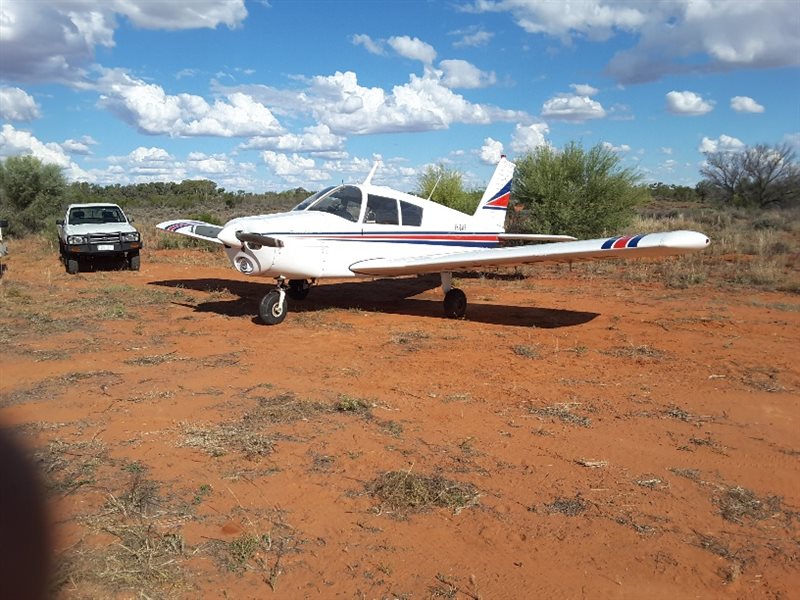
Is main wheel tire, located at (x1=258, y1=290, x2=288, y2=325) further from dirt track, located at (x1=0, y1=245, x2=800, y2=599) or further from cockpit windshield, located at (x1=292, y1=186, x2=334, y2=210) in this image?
cockpit windshield, located at (x1=292, y1=186, x2=334, y2=210)

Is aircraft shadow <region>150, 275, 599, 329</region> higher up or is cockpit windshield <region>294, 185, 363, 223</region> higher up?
cockpit windshield <region>294, 185, 363, 223</region>

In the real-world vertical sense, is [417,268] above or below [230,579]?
above

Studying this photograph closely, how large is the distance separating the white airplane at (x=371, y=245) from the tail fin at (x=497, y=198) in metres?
1.00

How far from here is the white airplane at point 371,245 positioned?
8.56 m

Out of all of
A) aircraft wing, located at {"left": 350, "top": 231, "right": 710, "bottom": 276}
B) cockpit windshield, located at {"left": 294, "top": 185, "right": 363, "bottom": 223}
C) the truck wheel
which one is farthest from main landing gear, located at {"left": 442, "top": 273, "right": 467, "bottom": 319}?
the truck wheel

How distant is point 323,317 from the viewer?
10477 millimetres

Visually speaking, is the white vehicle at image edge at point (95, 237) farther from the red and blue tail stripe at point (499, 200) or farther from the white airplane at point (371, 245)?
the red and blue tail stripe at point (499, 200)

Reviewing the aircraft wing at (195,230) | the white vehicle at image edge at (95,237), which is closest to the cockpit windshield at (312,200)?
the aircraft wing at (195,230)

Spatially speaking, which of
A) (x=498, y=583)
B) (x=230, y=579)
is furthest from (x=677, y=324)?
(x=230, y=579)

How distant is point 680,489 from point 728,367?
3798 mm

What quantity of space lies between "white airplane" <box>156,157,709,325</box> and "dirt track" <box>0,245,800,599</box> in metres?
1.01

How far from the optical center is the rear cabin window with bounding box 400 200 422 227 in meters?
11.0

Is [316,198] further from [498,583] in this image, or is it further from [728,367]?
[498,583]

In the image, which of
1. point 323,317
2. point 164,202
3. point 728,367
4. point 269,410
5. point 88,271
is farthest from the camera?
point 164,202
